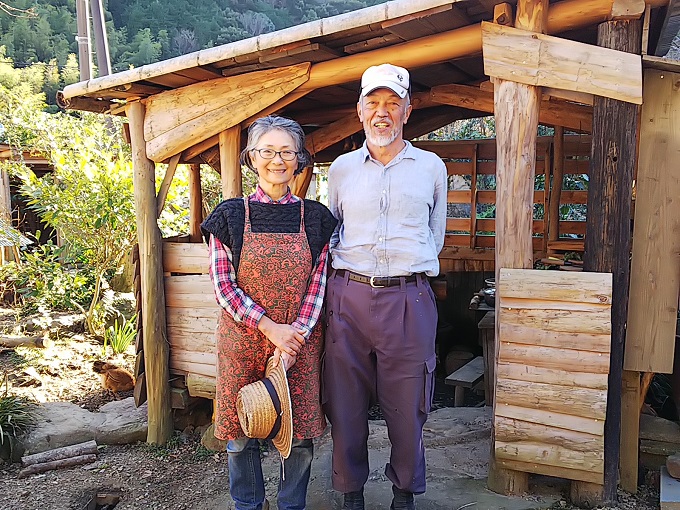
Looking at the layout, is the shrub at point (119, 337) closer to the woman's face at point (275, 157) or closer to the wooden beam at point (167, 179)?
the wooden beam at point (167, 179)

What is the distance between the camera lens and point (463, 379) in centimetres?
526

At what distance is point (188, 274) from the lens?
451cm

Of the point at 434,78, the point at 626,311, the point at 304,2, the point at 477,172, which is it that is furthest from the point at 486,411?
the point at 304,2

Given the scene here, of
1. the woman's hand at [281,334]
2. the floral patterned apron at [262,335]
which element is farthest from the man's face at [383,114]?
the woman's hand at [281,334]

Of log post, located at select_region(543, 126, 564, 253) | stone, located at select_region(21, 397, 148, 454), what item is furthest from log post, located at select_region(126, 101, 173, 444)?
log post, located at select_region(543, 126, 564, 253)

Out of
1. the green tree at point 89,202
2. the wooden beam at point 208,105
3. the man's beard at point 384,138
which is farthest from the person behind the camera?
the green tree at point 89,202

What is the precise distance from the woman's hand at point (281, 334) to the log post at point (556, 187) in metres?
4.93

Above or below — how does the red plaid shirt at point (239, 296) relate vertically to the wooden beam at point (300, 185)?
below

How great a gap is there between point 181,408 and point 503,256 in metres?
2.95

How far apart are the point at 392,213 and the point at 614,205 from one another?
1.24 meters

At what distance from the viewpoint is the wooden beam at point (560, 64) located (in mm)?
2812

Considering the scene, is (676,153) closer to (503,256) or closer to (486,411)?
(503,256)

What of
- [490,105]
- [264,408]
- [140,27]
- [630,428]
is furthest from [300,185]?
[140,27]

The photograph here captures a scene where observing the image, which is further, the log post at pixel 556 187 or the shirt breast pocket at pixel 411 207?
the log post at pixel 556 187
